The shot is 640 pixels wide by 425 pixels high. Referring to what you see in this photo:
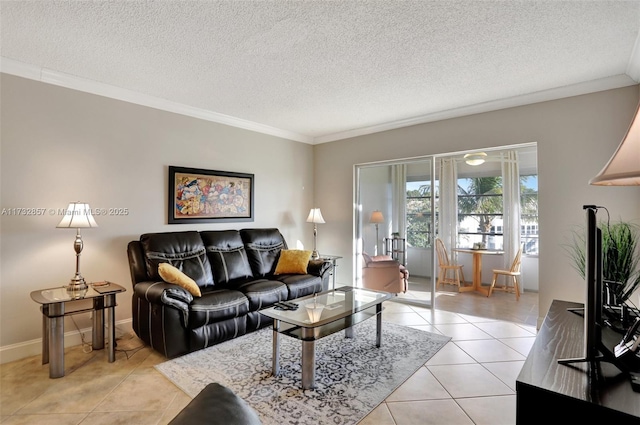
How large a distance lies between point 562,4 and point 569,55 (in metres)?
0.89

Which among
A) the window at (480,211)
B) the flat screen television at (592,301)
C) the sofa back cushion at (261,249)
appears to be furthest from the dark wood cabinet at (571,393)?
the window at (480,211)

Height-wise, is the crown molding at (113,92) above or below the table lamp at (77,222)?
above

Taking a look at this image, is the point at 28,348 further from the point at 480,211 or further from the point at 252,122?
the point at 480,211

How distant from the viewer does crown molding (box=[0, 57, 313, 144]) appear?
2.88m

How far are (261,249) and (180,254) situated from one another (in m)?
1.12

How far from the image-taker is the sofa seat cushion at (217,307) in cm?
291

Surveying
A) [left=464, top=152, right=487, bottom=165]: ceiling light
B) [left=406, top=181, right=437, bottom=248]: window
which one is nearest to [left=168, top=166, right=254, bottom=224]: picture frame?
[left=406, top=181, right=437, bottom=248]: window

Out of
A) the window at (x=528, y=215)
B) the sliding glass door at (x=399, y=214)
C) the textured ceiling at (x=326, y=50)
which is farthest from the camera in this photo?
the window at (x=528, y=215)

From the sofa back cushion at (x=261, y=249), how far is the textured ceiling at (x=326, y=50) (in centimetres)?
172

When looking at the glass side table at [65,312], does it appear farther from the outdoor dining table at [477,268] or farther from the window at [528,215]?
the window at [528,215]

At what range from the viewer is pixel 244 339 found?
131 inches

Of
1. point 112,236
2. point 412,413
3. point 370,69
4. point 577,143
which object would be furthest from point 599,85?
point 112,236

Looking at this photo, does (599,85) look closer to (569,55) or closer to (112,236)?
(569,55)

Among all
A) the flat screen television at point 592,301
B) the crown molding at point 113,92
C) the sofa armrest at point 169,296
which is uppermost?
the crown molding at point 113,92
